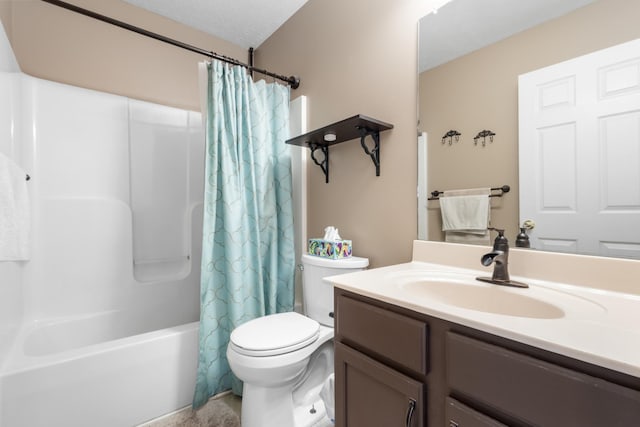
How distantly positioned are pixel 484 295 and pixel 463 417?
0.43m

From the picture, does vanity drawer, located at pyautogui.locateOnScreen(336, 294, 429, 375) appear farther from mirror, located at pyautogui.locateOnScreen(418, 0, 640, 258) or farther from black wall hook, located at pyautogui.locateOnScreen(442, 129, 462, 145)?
black wall hook, located at pyautogui.locateOnScreen(442, 129, 462, 145)

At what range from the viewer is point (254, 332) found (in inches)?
50.6

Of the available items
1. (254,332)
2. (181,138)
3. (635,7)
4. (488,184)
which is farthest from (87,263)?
(635,7)

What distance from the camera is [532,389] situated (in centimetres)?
53

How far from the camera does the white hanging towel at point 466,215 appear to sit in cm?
112

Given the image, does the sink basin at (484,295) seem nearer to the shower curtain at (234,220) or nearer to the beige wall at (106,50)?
the shower curtain at (234,220)

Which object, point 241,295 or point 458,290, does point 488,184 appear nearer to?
point 458,290

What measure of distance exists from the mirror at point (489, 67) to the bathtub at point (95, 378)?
4.70 ft

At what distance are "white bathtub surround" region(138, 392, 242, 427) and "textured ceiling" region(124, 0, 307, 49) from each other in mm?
2542

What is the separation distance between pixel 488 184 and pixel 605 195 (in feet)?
1.07

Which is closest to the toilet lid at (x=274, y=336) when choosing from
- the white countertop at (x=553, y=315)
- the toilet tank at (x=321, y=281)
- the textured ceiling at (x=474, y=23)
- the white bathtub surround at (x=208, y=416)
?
the toilet tank at (x=321, y=281)

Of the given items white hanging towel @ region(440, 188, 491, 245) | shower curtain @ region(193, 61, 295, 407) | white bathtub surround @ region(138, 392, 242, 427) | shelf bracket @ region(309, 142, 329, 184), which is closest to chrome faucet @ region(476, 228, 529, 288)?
white hanging towel @ region(440, 188, 491, 245)

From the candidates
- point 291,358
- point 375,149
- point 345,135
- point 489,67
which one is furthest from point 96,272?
point 489,67

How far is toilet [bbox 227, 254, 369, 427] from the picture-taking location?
117cm
